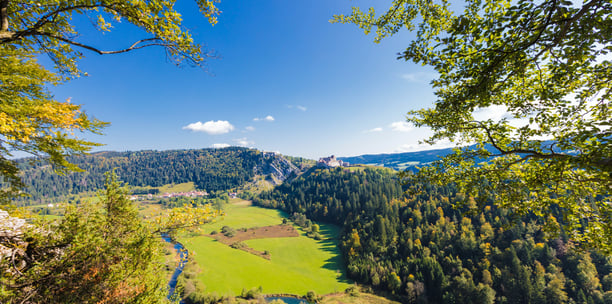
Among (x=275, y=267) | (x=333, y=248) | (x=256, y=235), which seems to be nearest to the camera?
(x=275, y=267)

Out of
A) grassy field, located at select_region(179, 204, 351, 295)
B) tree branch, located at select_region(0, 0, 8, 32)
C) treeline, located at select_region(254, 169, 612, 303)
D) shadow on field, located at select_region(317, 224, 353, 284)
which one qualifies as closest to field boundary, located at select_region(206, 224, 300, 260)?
grassy field, located at select_region(179, 204, 351, 295)

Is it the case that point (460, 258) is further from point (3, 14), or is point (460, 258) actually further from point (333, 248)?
point (3, 14)

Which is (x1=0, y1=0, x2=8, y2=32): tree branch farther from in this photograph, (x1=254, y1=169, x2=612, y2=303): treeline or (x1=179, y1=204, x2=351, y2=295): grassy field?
(x1=179, y1=204, x2=351, y2=295): grassy field

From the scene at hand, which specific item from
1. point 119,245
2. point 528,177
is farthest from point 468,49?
point 119,245

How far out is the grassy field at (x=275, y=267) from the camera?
2282 inches

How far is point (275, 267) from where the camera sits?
69.1 m

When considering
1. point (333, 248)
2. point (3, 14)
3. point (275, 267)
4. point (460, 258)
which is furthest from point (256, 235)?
point (3, 14)

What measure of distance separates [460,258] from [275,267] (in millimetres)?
61914

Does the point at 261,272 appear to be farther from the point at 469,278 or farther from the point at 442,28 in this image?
the point at 442,28

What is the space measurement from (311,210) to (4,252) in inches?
5299

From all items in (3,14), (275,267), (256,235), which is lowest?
(275,267)

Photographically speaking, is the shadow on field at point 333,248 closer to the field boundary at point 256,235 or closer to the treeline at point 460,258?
the treeline at point 460,258

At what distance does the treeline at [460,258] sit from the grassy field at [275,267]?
776 centimetres

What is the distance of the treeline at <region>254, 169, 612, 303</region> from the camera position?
52281mm
